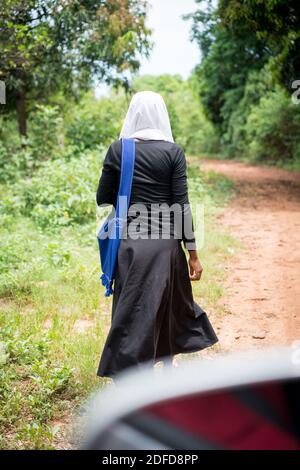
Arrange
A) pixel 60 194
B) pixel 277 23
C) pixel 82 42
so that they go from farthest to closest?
pixel 82 42, pixel 277 23, pixel 60 194

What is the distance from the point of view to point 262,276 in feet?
22.3

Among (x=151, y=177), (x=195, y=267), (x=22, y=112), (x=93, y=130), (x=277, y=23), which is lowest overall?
(x=195, y=267)

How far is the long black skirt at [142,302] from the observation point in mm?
3207

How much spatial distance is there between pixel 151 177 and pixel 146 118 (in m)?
0.36

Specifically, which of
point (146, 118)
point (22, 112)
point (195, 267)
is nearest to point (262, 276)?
point (195, 267)

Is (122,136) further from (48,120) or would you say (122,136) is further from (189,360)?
(48,120)

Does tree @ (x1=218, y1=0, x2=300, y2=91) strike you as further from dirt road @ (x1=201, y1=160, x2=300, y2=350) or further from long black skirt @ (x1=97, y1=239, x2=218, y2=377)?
long black skirt @ (x1=97, y1=239, x2=218, y2=377)

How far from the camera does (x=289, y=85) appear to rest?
1295 cm

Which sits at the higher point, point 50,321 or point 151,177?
point 151,177

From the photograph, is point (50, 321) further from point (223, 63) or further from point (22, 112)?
point (223, 63)

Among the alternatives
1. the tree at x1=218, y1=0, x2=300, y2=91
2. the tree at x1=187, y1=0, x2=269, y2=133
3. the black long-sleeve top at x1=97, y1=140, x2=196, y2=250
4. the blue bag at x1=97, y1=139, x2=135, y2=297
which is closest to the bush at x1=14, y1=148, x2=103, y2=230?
the tree at x1=218, y1=0, x2=300, y2=91

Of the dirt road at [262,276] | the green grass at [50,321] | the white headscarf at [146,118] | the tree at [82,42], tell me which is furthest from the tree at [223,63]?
the white headscarf at [146,118]

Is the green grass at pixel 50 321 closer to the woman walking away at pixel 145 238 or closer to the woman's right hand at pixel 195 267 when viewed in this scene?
the woman walking away at pixel 145 238

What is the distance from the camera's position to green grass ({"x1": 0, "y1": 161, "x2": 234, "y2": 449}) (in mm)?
3525
